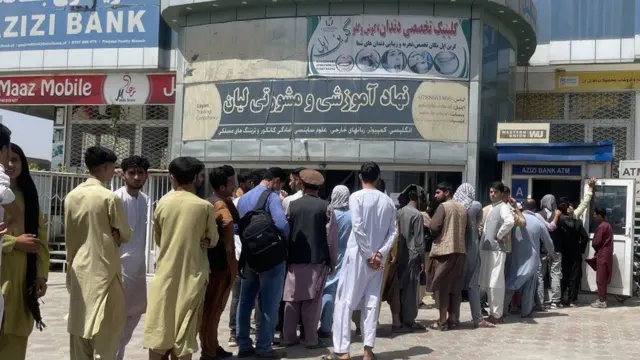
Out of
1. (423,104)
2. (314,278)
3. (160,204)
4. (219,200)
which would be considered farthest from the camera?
(423,104)

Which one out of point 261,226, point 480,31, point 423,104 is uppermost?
point 480,31

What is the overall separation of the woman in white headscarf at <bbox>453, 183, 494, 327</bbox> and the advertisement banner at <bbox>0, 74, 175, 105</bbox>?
11534mm

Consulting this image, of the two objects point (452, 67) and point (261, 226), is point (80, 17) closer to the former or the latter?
Result: point (452, 67)

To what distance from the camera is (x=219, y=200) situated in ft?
20.5

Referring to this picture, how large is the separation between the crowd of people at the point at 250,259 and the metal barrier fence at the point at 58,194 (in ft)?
15.7

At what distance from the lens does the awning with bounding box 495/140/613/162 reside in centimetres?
1229

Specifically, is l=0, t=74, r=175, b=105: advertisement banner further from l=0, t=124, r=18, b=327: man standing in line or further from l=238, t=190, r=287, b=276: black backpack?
l=0, t=124, r=18, b=327: man standing in line

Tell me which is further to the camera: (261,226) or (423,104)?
(423,104)

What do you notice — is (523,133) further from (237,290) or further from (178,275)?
(178,275)

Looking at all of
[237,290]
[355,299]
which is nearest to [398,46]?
[237,290]

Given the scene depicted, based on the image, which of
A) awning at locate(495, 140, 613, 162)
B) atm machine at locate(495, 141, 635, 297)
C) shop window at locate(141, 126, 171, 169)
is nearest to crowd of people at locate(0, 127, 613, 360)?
atm machine at locate(495, 141, 635, 297)

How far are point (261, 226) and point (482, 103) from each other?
8.79m

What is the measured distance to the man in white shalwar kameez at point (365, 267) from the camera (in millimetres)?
6305

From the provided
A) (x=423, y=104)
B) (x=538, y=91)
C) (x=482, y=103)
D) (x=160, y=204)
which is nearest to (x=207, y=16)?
(x=423, y=104)
